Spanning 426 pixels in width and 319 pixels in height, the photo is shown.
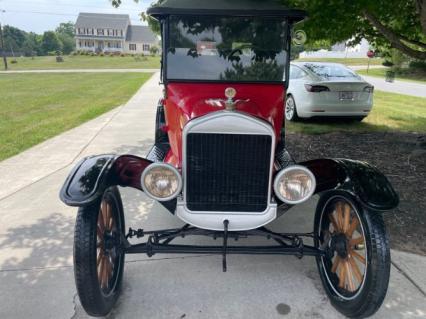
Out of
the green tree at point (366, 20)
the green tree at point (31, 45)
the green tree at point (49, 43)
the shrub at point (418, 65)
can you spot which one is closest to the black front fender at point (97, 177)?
the green tree at point (366, 20)

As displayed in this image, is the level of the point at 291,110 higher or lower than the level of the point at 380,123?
higher

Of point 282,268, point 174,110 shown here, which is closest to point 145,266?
point 282,268

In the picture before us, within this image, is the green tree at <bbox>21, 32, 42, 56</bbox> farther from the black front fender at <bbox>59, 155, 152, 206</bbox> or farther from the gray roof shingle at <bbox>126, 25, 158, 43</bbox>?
the black front fender at <bbox>59, 155, 152, 206</bbox>

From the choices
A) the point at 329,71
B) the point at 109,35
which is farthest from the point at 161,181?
the point at 109,35

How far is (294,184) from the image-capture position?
104 inches

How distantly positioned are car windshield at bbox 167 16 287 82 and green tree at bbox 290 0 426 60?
1400 mm

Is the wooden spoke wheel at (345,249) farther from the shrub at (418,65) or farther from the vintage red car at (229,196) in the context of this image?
the shrub at (418,65)

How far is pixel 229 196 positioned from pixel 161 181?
51cm

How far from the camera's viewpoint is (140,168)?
9.72 ft

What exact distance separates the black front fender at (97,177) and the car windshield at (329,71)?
6973mm

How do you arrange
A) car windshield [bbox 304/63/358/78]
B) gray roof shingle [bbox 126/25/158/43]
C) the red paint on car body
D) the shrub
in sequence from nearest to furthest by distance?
the red paint on car body
car windshield [bbox 304/63/358/78]
the shrub
gray roof shingle [bbox 126/25/158/43]

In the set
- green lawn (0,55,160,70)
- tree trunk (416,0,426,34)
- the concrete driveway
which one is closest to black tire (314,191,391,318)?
the concrete driveway

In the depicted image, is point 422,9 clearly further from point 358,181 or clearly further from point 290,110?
point 290,110

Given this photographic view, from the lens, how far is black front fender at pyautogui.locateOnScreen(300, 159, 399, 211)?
8.30ft
